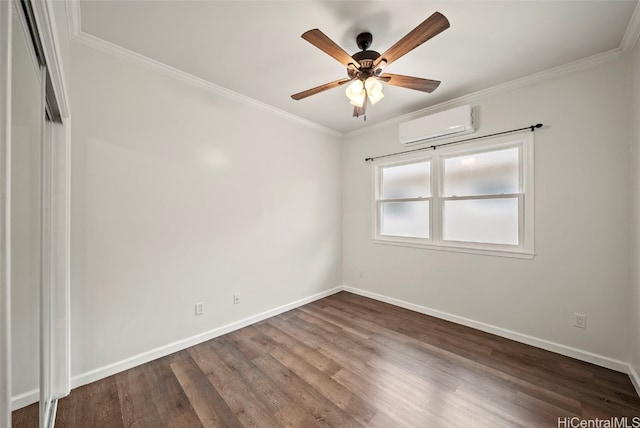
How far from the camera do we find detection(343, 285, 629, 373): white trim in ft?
7.23

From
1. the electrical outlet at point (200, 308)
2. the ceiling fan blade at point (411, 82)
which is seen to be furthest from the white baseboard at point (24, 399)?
the ceiling fan blade at point (411, 82)

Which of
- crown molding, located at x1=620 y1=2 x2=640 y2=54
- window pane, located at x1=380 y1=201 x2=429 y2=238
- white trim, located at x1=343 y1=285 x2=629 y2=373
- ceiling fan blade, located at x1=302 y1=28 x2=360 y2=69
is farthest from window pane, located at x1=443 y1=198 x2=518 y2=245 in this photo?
ceiling fan blade, located at x1=302 y1=28 x2=360 y2=69

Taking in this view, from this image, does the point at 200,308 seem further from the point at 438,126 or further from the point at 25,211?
the point at 438,126

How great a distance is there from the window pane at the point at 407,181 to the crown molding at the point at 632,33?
5.95ft

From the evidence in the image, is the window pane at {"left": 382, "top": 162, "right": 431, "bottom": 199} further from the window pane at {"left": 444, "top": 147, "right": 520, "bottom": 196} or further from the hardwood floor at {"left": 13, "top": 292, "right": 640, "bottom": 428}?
the hardwood floor at {"left": 13, "top": 292, "right": 640, "bottom": 428}

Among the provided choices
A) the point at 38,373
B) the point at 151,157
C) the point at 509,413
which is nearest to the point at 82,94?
the point at 151,157

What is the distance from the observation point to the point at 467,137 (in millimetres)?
3002

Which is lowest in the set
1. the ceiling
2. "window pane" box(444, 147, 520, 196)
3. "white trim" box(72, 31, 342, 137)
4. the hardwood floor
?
the hardwood floor

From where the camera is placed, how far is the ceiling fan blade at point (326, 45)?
1559 millimetres

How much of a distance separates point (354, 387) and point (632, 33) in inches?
132

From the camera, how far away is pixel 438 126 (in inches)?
120

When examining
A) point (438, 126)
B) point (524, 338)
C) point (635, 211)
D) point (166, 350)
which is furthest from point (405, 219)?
point (166, 350)

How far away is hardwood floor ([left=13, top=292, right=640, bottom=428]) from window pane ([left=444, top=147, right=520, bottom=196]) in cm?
162

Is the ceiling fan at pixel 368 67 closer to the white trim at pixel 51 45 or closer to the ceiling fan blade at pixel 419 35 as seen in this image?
the ceiling fan blade at pixel 419 35
